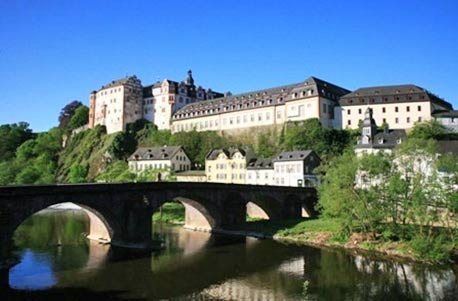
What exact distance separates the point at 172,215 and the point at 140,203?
2106cm

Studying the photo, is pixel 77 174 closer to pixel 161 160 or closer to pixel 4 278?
pixel 161 160

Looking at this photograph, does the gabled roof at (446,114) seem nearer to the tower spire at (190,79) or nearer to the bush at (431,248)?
the bush at (431,248)

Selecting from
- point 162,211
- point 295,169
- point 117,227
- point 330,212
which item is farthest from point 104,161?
point 330,212

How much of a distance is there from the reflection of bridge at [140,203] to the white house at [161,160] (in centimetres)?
2924

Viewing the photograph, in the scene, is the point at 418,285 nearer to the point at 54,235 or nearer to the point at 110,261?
the point at 110,261

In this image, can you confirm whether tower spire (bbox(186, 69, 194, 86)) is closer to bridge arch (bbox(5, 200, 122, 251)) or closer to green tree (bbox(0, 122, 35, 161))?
green tree (bbox(0, 122, 35, 161))

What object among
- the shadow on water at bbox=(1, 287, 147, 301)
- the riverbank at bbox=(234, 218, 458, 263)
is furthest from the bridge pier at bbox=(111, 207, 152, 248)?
the riverbank at bbox=(234, 218, 458, 263)

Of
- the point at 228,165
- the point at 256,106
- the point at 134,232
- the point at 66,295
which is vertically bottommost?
the point at 66,295

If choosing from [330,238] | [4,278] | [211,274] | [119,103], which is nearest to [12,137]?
[119,103]

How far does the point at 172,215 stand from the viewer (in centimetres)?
5816

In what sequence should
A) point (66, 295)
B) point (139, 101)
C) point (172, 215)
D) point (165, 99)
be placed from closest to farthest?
point (66, 295)
point (172, 215)
point (165, 99)
point (139, 101)

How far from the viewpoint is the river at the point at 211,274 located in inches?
956

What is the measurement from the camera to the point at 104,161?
95500mm

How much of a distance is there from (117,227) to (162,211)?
76.7 feet
